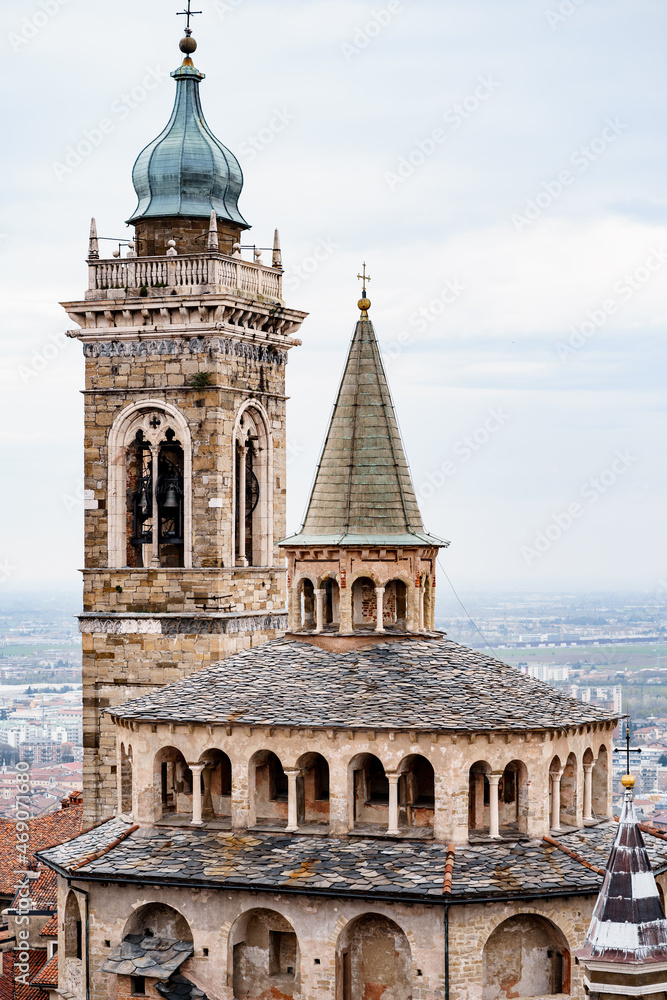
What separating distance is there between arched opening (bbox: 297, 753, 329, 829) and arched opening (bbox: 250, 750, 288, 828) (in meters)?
0.62

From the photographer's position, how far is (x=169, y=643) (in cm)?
6359

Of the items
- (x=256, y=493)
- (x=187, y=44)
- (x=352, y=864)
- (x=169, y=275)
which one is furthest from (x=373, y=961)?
(x=187, y=44)

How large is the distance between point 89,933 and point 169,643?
16.1 meters

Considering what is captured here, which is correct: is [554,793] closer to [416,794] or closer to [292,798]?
[416,794]

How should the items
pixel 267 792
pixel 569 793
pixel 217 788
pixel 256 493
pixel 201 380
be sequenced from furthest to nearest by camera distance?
1. pixel 256 493
2. pixel 201 380
3. pixel 217 788
4. pixel 569 793
5. pixel 267 792

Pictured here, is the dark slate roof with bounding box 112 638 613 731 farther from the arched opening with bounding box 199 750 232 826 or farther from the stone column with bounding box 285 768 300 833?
the arched opening with bounding box 199 750 232 826

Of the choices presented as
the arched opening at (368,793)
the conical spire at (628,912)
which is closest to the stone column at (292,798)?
the arched opening at (368,793)

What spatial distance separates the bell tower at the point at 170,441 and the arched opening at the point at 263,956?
53.7ft

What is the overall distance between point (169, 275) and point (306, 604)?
15437 millimetres

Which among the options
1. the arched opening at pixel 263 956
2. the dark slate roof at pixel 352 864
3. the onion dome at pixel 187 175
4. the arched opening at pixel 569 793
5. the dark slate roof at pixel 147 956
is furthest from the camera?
the onion dome at pixel 187 175

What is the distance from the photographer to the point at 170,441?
64938 millimetres

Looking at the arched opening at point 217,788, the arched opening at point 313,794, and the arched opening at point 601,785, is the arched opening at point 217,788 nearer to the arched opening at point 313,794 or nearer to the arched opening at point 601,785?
the arched opening at point 313,794

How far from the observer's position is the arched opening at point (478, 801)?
48.7 meters

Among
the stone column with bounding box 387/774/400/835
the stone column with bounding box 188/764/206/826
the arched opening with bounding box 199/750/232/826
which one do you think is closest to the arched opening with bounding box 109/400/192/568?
the arched opening with bounding box 199/750/232/826
